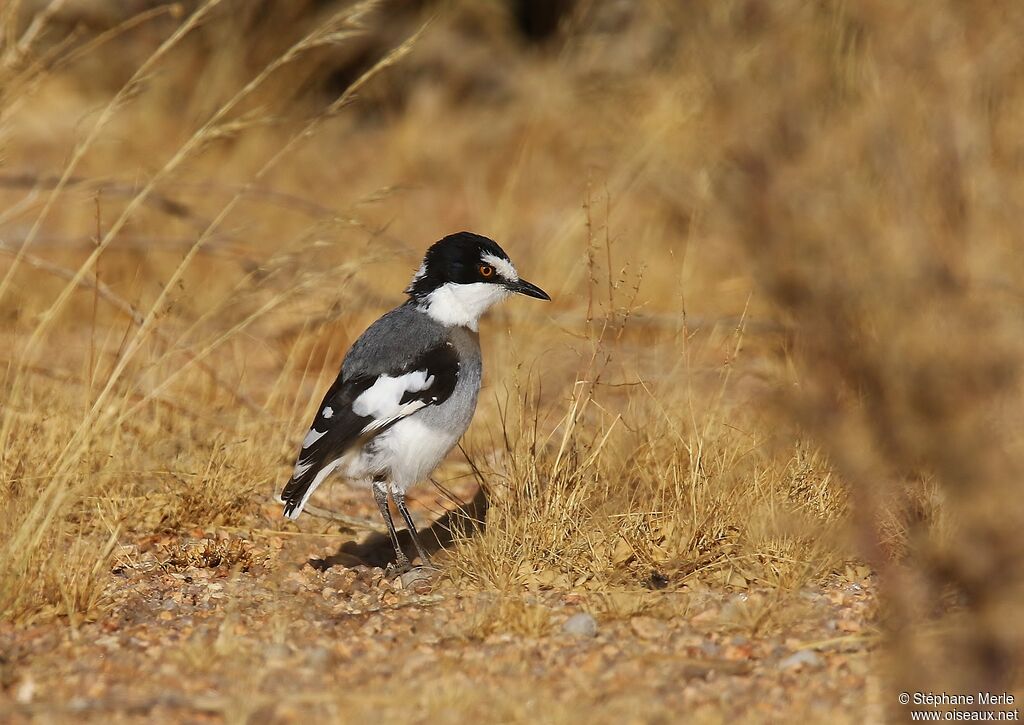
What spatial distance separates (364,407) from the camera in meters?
5.14

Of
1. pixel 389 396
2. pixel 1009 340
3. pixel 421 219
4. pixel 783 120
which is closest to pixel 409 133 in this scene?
pixel 421 219

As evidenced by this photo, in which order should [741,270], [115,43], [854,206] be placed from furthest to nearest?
[115,43] < [741,270] < [854,206]

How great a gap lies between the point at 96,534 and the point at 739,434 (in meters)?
2.63

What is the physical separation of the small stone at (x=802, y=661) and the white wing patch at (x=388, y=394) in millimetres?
1942

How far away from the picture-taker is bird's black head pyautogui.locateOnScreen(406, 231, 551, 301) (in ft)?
18.7

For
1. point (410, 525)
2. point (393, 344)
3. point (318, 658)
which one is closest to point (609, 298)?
point (393, 344)

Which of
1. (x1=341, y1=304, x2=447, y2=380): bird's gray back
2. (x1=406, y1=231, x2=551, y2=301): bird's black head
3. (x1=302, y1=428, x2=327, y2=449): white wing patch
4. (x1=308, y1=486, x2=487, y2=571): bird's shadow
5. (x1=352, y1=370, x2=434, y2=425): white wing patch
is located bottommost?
(x1=308, y1=486, x2=487, y2=571): bird's shadow

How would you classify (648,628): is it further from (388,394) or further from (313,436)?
(313,436)

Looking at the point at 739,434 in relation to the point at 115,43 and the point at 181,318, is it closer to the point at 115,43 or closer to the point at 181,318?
the point at 181,318

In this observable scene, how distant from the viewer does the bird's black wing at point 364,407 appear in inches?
196

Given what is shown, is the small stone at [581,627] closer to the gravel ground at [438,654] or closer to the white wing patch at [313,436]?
the gravel ground at [438,654]

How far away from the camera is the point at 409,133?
10.5 meters

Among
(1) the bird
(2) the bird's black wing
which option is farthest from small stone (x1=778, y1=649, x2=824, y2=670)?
(2) the bird's black wing

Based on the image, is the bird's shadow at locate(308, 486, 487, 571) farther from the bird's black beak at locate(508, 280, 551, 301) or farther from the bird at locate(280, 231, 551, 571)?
the bird's black beak at locate(508, 280, 551, 301)
